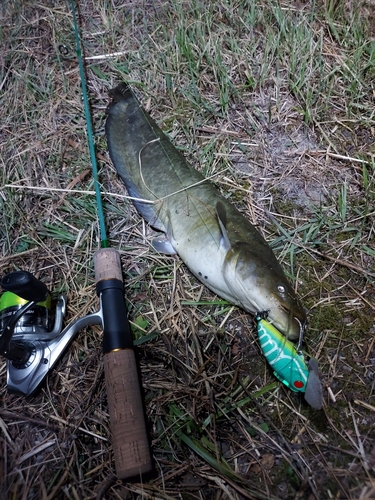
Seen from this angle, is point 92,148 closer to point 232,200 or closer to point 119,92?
point 119,92

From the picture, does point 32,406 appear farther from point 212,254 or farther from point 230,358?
point 212,254

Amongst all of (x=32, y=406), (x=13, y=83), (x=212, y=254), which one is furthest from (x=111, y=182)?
(x=32, y=406)

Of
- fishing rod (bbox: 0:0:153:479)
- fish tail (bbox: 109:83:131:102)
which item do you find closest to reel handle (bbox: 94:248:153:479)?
fishing rod (bbox: 0:0:153:479)

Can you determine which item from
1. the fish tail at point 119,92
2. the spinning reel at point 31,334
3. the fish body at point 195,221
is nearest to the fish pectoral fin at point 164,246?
the fish body at point 195,221

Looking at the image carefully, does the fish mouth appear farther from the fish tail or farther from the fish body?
the fish tail

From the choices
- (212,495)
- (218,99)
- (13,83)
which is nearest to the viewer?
(212,495)

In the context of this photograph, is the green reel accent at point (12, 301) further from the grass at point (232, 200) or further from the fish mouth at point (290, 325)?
the fish mouth at point (290, 325)

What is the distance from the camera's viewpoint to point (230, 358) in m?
2.19

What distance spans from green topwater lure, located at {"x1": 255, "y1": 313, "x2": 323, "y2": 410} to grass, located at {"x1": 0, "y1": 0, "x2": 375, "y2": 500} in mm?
119

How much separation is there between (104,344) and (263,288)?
785 millimetres

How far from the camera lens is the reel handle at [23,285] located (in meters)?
1.89

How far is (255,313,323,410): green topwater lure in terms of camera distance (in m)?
1.93

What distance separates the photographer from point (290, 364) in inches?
76.7

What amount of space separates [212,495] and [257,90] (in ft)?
8.21
